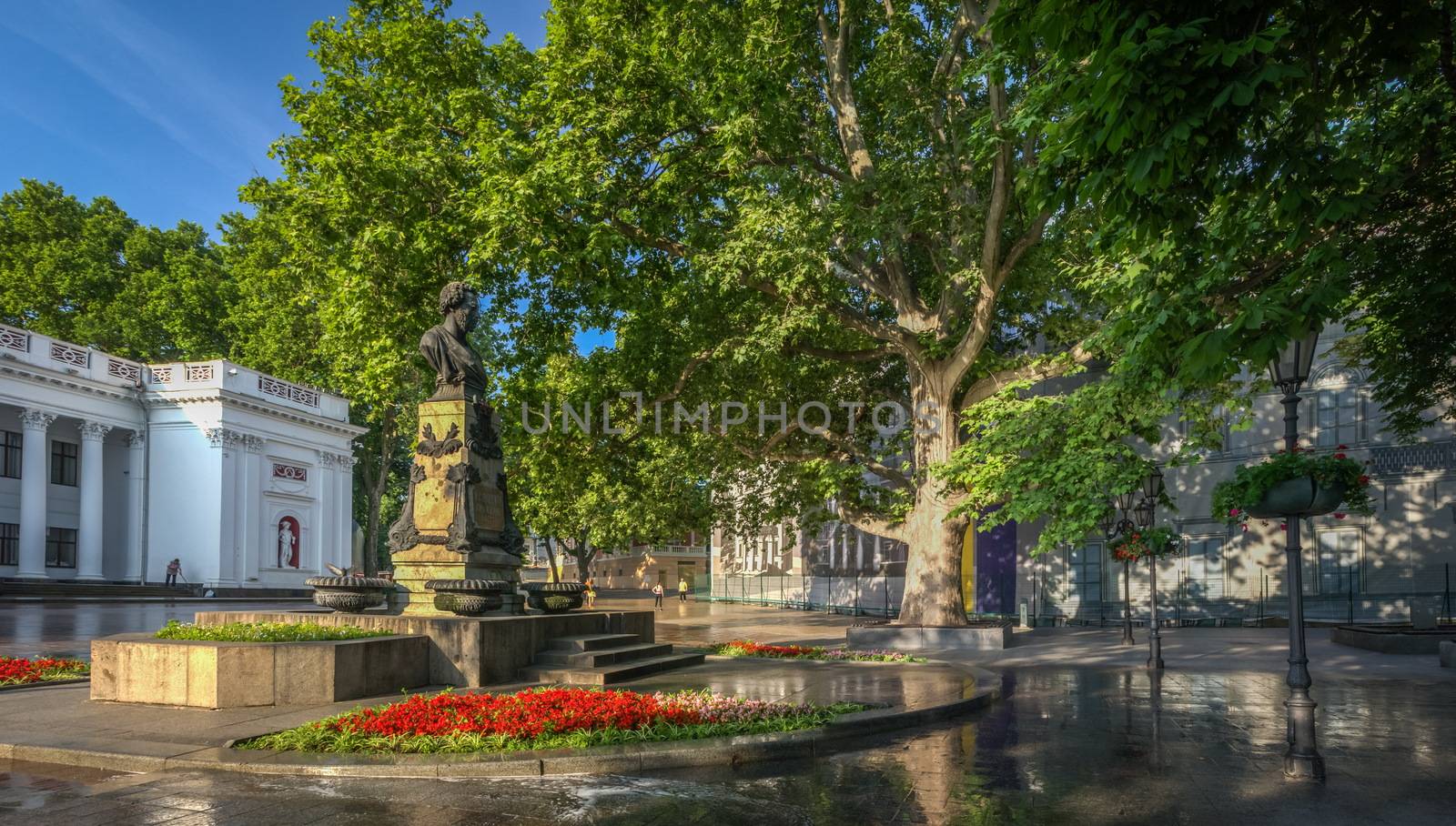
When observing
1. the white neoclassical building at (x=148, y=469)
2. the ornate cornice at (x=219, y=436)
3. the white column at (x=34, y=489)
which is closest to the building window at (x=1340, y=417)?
the white neoclassical building at (x=148, y=469)

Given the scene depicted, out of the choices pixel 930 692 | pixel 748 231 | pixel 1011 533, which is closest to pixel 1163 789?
pixel 930 692

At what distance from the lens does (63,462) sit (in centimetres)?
4409

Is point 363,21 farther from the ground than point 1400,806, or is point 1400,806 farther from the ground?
point 363,21

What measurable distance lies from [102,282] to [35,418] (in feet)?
34.9

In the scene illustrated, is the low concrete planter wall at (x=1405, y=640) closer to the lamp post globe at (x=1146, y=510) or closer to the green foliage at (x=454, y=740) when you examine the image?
the lamp post globe at (x=1146, y=510)

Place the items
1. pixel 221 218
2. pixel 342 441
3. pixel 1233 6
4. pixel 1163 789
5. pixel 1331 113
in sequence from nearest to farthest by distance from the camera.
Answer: pixel 1233 6, pixel 1163 789, pixel 1331 113, pixel 221 218, pixel 342 441

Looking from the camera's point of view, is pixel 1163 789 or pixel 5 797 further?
pixel 1163 789

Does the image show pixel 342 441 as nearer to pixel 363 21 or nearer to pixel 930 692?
pixel 363 21

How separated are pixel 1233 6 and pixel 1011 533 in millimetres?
30565

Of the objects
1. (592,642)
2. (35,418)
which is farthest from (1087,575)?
(35,418)

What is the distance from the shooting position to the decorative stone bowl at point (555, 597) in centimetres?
1483

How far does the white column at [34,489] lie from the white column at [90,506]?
1.81m

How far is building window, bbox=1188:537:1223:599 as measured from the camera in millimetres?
30391

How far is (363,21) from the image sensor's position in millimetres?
24656
